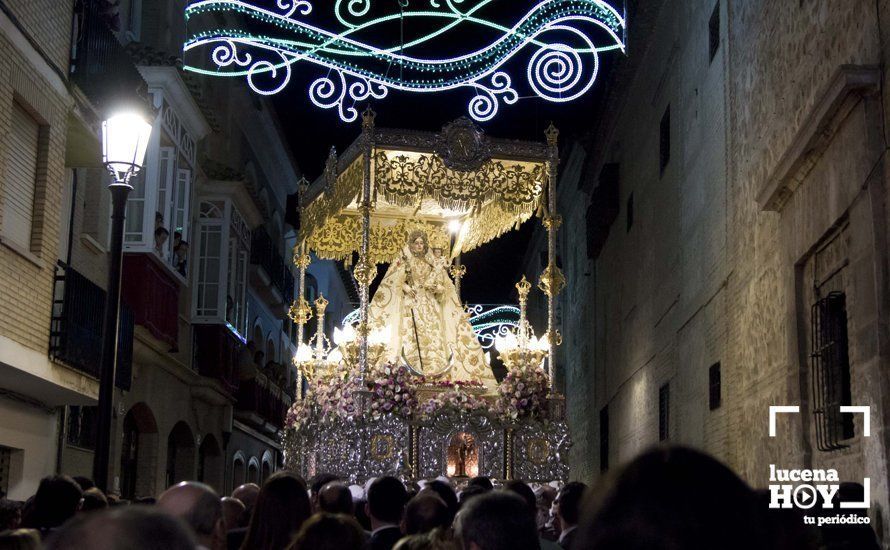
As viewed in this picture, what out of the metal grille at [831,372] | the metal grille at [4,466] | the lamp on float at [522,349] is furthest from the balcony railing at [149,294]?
the metal grille at [831,372]

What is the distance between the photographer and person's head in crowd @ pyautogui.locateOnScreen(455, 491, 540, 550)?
430 centimetres

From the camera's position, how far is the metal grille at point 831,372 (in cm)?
960

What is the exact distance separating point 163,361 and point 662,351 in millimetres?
8281

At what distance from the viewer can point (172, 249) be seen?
2072cm

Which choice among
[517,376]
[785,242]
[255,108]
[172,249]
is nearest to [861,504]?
[785,242]

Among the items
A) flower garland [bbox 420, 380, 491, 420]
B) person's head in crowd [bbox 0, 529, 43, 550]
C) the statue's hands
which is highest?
the statue's hands

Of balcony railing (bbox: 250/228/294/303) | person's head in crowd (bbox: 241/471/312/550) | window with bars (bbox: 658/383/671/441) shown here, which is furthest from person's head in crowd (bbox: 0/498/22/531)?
balcony railing (bbox: 250/228/294/303)

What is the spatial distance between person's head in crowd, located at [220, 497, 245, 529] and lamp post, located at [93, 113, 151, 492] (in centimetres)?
250

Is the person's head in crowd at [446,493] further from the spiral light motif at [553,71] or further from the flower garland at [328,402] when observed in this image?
the flower garland at [328,402]

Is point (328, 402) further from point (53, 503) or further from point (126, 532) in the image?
point (126, 532)

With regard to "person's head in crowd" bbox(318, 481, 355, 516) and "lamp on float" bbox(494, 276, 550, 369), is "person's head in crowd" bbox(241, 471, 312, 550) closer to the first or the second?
"person's head in crowd" bbox(318, 481, 355, 516)

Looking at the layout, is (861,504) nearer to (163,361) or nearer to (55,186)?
(55,186)

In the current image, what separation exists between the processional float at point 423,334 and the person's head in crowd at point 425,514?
9600mm

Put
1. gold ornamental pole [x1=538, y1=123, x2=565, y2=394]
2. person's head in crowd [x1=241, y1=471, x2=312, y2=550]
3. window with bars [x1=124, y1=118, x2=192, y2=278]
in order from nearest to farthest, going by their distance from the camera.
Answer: person's head in crowd [x1=241, y1=471, x2=312, y2=550] < gold ornamental pole [x1=538, y1=123, x2=565, y2=394] < window with bars [x1=124, y1=118, x2=192, y2=278]
